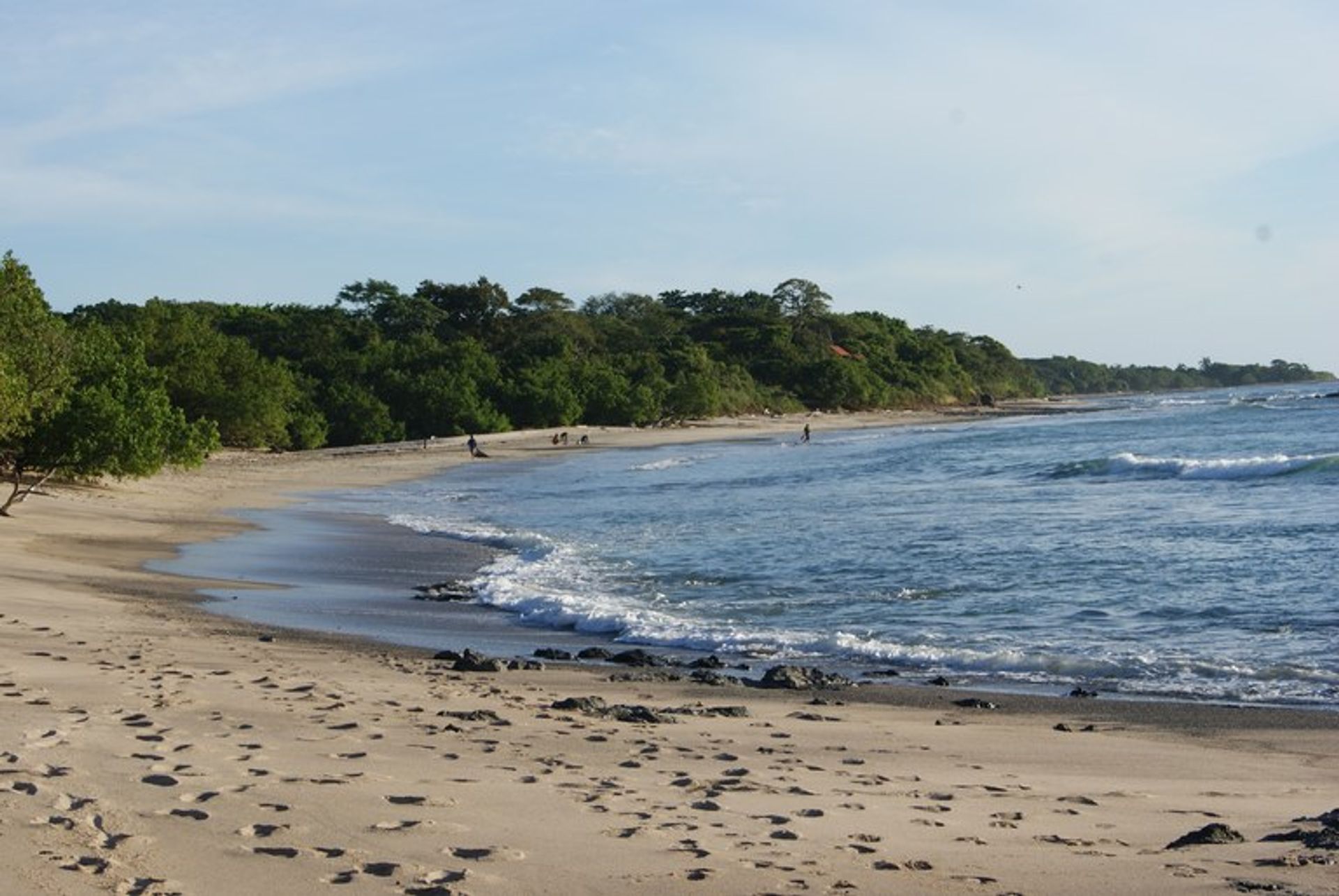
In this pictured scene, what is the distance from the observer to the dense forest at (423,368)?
2436 centimetres

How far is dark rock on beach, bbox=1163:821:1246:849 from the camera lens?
18.5 ft

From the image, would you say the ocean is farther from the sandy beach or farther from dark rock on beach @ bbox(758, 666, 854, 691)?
the sandy beach

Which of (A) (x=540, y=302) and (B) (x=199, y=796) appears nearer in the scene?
(B) (x=199, y=796)

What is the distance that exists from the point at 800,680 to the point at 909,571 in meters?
7.23

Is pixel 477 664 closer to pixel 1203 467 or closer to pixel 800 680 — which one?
pixel 800 680

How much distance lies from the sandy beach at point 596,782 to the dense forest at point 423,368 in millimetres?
13520

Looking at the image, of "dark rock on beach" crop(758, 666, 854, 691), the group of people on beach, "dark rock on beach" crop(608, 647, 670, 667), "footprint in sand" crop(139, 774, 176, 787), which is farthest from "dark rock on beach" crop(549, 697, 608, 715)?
the group of people on beach

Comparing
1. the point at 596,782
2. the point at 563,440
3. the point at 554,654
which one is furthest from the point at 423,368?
the point at 596,782

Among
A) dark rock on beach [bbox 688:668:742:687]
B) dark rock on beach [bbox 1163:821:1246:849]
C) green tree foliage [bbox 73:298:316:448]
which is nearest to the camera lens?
dark rock on beach [bbox 1163:821:1246:849]

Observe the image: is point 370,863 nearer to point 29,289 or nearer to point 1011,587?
point 1011,587

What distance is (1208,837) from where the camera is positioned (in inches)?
224

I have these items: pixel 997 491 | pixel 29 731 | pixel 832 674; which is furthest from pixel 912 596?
pixel 997 491

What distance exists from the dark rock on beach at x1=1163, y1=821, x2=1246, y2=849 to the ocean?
4326 millimetres

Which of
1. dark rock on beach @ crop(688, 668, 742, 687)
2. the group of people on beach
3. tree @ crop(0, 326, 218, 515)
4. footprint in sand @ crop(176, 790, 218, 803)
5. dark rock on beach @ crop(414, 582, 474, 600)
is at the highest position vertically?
tree @ crop(0, 326, 218, 515)
